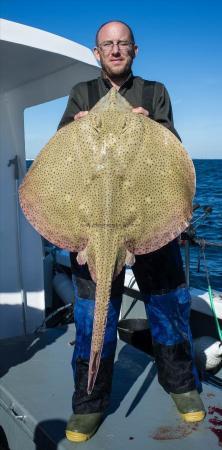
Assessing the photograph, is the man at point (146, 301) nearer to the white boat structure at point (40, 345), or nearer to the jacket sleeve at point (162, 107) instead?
the jacket sleeve at point (162, 107)

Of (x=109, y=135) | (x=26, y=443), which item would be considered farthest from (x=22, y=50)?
(x=26, y=443)

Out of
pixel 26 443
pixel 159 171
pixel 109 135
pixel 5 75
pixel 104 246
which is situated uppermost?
pixel 5 75

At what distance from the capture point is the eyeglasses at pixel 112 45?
264 centimetres

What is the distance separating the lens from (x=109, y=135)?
228 cm

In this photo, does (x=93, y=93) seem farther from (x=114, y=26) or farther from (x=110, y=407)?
(x=110, y=407)

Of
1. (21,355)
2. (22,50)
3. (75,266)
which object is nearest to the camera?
(75,266)

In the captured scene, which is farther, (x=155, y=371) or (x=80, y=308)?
(x=155, y=371)

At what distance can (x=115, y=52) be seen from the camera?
266 cm

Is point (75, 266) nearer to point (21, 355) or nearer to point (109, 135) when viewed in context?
point (109, 135)

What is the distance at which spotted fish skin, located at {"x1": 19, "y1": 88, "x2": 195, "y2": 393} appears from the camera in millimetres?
2273

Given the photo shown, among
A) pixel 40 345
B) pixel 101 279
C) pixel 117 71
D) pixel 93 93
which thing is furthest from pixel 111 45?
pixel 40 345

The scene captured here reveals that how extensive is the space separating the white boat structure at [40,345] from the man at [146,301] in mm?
138

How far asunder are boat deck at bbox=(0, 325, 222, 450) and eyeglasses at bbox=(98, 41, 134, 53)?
2380mm

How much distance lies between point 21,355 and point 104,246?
89.1 inches
